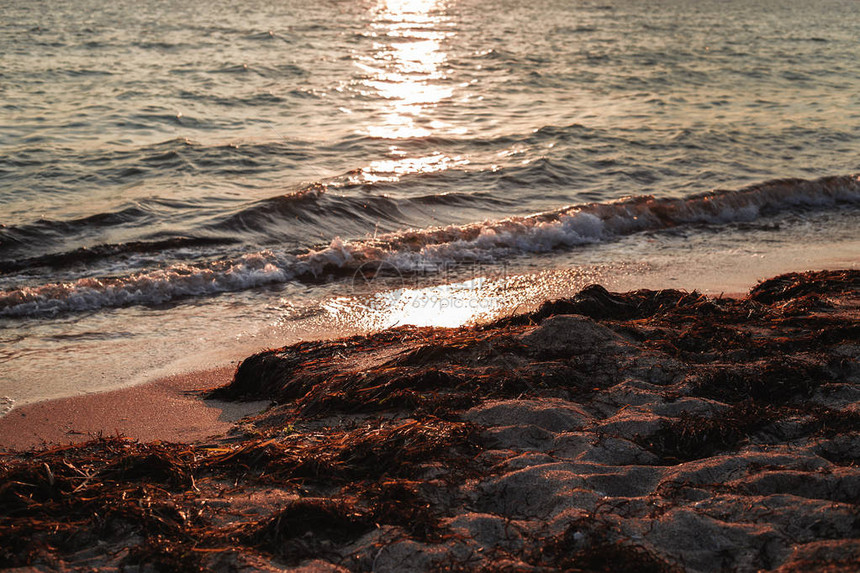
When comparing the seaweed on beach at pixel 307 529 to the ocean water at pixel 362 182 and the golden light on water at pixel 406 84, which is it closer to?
the ocean water at pixel 362 182

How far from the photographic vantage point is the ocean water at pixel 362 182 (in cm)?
611

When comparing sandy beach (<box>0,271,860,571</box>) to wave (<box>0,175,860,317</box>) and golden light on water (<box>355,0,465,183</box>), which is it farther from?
golden light on water (<box>355,0,465,183</box>)

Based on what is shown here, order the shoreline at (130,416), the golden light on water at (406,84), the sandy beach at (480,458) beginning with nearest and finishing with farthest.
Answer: the sandy beach at (480,458) < the shoreline at (130,416) < the golden light on water at (406,84)

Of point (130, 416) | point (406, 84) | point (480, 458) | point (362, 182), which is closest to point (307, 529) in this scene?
point (480, 458)

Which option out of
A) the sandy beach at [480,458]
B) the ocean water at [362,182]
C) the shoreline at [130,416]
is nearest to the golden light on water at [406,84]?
the ocean water at [362,182]

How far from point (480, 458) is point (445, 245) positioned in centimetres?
460

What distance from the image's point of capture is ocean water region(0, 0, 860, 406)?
611 centimetres

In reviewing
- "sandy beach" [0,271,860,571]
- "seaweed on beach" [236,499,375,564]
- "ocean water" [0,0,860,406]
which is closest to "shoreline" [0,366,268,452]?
"sandy beach" [0,271,860,571]

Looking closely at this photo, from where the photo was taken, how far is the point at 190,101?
12766 mm

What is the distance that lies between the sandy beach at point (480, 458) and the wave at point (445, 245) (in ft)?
6.95

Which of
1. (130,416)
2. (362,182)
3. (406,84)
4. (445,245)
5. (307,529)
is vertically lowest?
(130,416)

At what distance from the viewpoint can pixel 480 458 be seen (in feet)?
9.95

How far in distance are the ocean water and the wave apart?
3 cm

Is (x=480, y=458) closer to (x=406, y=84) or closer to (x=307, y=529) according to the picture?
(x=307, y=529)
